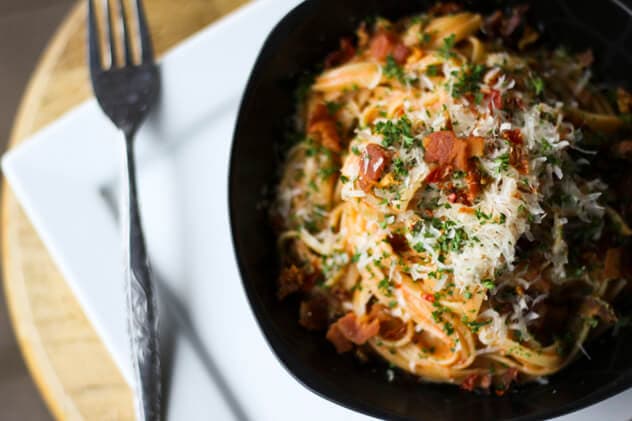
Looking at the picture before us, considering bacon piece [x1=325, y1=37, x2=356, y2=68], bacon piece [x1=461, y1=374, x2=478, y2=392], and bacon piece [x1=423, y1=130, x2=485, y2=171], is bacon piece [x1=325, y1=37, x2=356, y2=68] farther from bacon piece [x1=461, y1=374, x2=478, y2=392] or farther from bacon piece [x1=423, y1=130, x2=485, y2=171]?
bacon piece [x1=461, y1=374, x2=478, y2=392]

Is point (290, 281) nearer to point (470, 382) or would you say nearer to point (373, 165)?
point (373, 165)

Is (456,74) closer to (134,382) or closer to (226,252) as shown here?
(226,252)

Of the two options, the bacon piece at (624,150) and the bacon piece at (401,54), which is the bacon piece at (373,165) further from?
the bacon piece at (624,150)

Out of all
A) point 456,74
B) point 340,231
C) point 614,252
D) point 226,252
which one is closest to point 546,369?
point 614,252

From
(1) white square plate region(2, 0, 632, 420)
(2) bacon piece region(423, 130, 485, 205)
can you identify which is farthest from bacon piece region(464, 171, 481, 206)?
(1) white square plate region(2, 0, 632, 420)

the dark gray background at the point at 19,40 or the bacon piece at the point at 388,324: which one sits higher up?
the dark gray background at the point at 19,40

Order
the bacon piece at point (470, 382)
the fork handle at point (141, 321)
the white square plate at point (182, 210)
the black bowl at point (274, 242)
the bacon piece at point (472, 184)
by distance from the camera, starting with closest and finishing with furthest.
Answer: the bacon piece at point (472, 184)
the black bowl at point (274, 242)
the bacon piece at point (470, 382)
the fork handle at point (141, 321)
the white square plate at point (182, 210)

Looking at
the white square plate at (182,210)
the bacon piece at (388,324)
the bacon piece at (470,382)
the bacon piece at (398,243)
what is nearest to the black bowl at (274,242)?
the bacon piece at (470,382)

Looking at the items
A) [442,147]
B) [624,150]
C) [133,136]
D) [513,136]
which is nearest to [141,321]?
[133,136]
